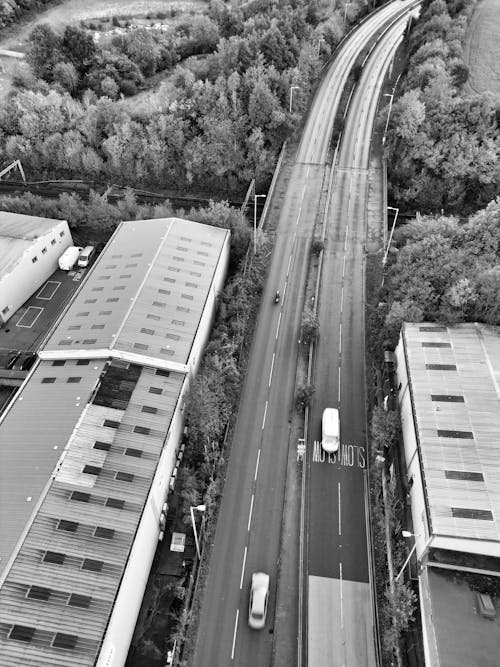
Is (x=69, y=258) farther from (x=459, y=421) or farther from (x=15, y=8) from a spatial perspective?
(x=15, y=8)

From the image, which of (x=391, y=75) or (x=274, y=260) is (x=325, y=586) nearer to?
(x=274, y=260)

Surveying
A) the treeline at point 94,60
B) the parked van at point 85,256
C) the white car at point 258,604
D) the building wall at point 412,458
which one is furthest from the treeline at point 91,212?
the white car at point 258,604

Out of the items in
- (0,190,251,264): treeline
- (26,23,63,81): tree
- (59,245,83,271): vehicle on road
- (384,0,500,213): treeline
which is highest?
(26,23,63,81): tree

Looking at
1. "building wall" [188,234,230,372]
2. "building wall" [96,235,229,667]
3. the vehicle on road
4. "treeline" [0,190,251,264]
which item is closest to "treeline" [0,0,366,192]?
"treeline" [0,190,251,264]

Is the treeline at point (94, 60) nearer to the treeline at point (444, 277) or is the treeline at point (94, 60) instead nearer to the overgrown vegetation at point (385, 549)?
the treeline at point (444, 277)

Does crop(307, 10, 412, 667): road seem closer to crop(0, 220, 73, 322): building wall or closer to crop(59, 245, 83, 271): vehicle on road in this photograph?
crop(59, 245, 83, 271): vehicle on road

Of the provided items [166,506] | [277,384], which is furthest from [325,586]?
[277,384]

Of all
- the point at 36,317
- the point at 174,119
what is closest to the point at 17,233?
the point at 36,317
